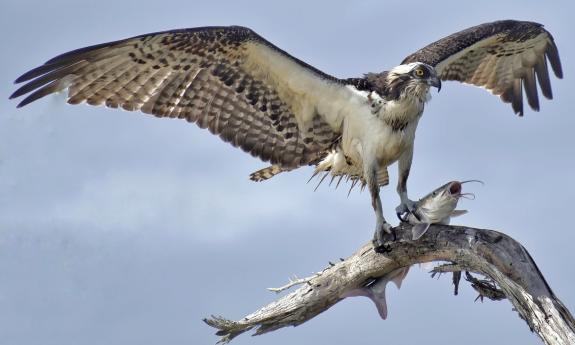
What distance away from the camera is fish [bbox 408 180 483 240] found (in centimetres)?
1024

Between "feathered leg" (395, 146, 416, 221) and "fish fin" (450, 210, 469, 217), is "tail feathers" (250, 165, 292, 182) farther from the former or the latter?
"fish fin" (450, 210, 469, 217)

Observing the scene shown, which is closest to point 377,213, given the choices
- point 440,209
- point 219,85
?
point 440,209

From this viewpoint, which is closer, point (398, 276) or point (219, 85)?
point (398, 276)

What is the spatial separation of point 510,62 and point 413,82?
336cm

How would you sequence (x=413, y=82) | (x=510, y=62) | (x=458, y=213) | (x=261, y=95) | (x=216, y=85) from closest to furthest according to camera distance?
(x=458, y=213)
(x=413, y=82)
(x=216, y=85)
(x=261, y=95)
(x=510, y=62)

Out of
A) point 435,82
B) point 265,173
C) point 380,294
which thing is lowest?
point 380,294

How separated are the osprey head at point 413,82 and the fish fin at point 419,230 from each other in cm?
137

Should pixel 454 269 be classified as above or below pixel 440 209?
below

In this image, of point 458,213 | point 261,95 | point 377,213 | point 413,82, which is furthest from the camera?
point 261,95

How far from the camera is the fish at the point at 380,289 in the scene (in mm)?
10750

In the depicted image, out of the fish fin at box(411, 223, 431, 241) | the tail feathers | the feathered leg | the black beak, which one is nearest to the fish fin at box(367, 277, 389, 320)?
the fish fin at box(411, 223, 431, 241)

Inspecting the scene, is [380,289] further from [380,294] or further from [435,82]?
[435,82]

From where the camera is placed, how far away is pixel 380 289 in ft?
35.4

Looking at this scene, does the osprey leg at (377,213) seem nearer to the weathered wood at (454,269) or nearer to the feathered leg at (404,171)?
the weathered wood at (454,269)
